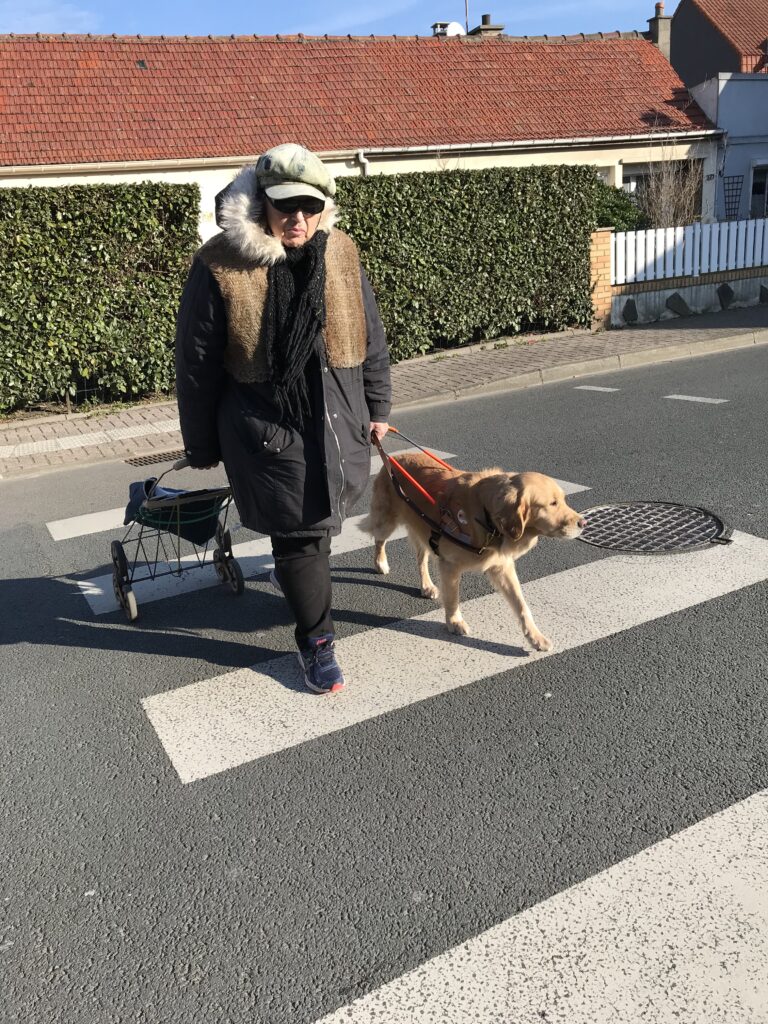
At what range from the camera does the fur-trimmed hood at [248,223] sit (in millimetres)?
3176

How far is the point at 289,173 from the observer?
314 centimetres

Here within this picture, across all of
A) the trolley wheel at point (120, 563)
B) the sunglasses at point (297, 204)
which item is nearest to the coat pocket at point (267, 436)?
the sunglasses at point (297, 204)

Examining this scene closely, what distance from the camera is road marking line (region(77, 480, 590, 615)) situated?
4.99 meters

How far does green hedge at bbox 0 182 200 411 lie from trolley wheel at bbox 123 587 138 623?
6.94 meters

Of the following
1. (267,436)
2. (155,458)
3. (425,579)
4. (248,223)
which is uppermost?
(248,223)

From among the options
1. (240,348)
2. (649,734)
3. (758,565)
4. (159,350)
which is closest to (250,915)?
(649,734)

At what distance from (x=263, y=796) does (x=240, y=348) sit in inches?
64.9

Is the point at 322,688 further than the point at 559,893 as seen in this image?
Yes

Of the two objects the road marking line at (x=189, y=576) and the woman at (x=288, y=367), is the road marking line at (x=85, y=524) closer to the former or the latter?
the road marking line at (x=189, y=576)

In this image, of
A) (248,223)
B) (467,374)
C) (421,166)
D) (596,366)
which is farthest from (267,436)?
(421,166)

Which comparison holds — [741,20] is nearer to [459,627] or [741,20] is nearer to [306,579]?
[459,627]

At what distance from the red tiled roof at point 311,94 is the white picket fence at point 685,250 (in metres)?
6.99

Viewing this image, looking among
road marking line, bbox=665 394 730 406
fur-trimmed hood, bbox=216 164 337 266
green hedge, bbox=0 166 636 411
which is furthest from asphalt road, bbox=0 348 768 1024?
green hedge, bbox=0 166 636 411

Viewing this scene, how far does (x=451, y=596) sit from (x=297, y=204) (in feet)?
6.19
